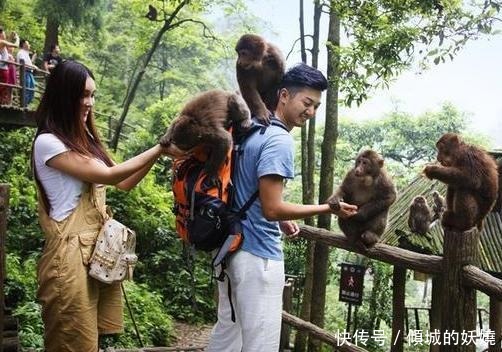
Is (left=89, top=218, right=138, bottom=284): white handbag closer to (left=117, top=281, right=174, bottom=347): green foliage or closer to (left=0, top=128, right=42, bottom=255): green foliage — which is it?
(left=117, top=281, right=174, bottom=347): green foliage

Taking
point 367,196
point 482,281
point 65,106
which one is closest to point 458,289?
point 482,281

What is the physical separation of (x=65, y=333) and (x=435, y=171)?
9.16 ft

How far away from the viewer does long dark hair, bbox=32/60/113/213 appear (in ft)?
6.61

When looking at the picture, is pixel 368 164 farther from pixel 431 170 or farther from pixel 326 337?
pixel 326 337

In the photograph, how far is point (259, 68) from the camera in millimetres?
3506

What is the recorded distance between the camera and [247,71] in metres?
A: 3.51

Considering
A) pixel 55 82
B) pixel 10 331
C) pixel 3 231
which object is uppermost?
pixel 55 82

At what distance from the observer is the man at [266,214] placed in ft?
6.86

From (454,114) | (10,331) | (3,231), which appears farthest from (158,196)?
(454,114)

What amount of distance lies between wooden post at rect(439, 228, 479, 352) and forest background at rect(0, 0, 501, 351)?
2.89 m

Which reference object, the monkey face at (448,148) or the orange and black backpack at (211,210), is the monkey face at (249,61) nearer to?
the orange and black backpack at (211,210)

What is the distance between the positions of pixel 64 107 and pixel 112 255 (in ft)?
1.94

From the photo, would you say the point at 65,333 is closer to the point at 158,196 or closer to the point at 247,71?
the point at 247,71

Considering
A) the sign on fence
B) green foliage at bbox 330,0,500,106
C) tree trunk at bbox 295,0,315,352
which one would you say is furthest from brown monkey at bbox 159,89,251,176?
tree trunk at bbox 295,0,315,352
